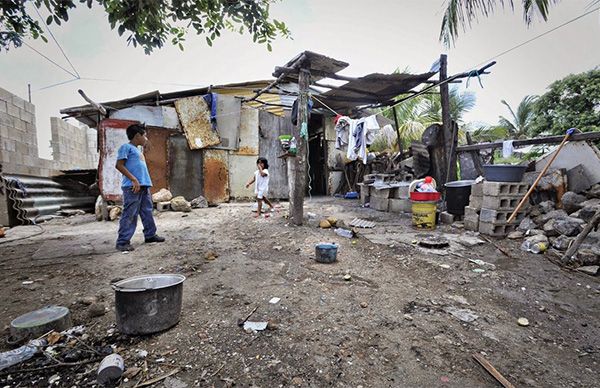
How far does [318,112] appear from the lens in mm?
10203

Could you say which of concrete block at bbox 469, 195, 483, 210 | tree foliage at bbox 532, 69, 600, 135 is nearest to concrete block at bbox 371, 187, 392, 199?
concrete block at bbox 469, 195, 483, 210

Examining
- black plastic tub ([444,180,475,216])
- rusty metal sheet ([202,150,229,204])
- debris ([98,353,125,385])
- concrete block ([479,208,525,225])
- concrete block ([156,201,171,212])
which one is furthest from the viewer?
rusty metal sheet ([202,150,229,204])

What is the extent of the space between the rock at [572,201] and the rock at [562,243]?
0.91 meters

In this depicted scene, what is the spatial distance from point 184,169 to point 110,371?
7.86m

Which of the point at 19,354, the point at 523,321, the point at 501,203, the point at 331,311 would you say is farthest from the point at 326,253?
the point at 501,203

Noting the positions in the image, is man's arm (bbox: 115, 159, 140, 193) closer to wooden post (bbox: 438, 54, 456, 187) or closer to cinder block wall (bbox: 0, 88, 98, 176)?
cinder block wall (bbox: 0, 88, 98, 176)

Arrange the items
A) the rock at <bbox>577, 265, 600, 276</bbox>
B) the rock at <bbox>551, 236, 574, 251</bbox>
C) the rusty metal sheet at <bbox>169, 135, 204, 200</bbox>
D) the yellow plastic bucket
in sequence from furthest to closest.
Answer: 1. the rusty metal sheet at <bbox>169, 135, 204, 200</bbox>
2. the yellow plastic bucket
3. the rock at <bbox>551, 236, 574, 251</bbox>
4. the rock at <bbox>577, 265, 600, 276</bbox>

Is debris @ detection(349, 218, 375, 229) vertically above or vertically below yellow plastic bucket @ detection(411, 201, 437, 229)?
below

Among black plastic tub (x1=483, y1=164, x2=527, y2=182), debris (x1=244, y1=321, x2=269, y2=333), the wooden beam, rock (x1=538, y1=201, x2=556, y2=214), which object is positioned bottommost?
debris (x1=244, y1=321, x2=269, y2=333)

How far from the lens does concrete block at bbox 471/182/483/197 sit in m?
4.94

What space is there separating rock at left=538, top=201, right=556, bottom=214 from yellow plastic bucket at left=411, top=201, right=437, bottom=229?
5.41 feet

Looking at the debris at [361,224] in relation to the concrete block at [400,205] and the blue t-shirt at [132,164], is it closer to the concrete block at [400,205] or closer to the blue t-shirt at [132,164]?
the concrete block at [400,205]

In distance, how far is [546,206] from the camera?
466cm

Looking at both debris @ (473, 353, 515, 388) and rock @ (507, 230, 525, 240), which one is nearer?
debris @ (473, 353, 515, 388)
